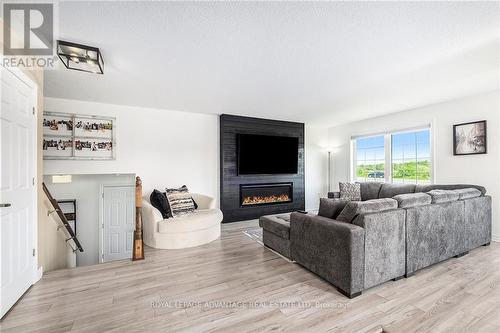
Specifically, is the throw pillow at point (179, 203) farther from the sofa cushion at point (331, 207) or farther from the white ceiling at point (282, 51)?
the sofa cushion at point (331, 207)

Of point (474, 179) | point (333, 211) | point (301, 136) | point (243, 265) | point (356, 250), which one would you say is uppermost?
point (301, 136)

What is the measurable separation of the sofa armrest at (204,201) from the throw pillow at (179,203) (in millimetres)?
321

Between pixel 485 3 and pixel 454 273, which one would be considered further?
pixel 454 273

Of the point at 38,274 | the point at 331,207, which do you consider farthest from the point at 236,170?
the point at 38,274

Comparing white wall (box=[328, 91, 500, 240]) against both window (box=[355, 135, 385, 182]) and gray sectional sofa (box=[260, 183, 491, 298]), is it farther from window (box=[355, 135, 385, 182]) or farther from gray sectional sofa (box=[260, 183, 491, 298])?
gray sectional sofa (box=[260, 183, 491, 298])

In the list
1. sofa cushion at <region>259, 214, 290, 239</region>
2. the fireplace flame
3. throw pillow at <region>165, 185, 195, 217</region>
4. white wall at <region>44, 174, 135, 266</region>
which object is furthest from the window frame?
white wall at <region>44, 174, 135, 266</region>

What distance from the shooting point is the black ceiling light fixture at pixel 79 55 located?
212 centimetres

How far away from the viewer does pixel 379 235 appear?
2.17 m

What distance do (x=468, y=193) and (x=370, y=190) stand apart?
1778 millimetres

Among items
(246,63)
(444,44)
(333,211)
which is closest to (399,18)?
(444,44)

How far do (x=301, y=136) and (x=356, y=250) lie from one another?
14.2ft

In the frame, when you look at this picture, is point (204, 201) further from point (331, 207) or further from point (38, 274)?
point (331, 207)

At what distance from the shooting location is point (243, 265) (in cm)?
277

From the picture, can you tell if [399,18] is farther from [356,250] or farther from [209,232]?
[209,232]
